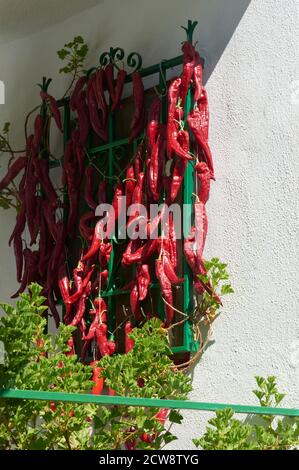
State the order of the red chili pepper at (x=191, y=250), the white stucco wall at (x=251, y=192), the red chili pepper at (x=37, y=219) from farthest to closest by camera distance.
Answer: the red chili pepper at (x=37, y=219)
the red chili pepper at (x=191, y=250)
the white stucco wall at (x=251, y=192)

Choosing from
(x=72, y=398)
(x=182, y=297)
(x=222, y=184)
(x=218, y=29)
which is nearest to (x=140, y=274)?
(x=182, y=297)

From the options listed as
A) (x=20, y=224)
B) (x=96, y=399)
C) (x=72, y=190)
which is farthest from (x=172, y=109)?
(x=96, y=399)

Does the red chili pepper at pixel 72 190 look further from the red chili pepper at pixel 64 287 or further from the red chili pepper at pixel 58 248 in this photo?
the red chili pepper at pixel 64 287

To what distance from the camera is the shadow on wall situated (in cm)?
398

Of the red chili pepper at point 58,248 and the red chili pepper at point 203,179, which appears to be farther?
the red chili pepper at point 58,248

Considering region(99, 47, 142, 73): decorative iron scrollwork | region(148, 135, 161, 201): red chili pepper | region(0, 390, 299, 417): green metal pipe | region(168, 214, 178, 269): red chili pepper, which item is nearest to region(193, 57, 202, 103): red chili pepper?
region(148, 135, 161, 201): red chili pepper

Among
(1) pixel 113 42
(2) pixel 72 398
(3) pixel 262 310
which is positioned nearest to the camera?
(2) pixel 72 398

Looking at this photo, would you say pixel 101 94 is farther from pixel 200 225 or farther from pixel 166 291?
pixel 166 291

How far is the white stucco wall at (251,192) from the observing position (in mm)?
3621

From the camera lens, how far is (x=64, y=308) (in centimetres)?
444

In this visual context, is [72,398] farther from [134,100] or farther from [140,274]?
[134,100]

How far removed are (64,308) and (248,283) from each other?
98 centimetres

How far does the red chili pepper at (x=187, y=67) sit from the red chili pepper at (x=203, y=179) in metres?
0.26

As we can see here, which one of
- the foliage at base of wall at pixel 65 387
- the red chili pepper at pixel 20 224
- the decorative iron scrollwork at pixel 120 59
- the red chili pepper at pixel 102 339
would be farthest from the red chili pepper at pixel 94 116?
the foliage at base of wall at pixel 65 387
